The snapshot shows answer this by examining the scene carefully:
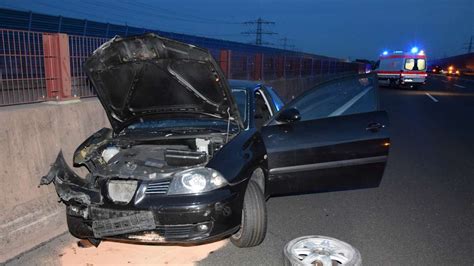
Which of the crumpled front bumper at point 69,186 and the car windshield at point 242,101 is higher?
the car windshield at point 242,101

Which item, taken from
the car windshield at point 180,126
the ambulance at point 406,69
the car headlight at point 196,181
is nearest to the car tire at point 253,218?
the car headlight at point 196,181

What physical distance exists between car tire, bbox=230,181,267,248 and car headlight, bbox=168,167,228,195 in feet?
1.32

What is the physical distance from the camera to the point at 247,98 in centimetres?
485

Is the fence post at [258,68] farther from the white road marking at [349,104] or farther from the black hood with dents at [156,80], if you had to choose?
the black hood with dents at [156,80]

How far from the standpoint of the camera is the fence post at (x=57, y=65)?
4.87 meters

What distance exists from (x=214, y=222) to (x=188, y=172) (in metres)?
0.46

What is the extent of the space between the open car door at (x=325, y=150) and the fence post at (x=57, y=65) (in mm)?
2465

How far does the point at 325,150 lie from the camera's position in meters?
4.51

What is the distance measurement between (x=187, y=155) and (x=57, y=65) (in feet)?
7.74

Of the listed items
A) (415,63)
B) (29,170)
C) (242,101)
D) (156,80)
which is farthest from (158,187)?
(415,63)

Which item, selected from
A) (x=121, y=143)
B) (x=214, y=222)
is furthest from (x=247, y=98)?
(x=214, y=222)

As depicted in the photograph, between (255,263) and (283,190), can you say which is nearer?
(255,263)

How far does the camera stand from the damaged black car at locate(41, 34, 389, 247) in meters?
3.40

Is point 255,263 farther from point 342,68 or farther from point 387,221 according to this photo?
point 342,68
